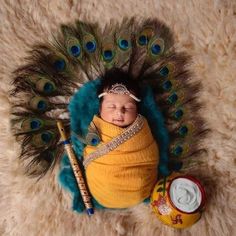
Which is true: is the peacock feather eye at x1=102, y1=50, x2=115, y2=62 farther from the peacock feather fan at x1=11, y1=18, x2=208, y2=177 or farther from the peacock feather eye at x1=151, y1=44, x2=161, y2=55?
the peacock feather eye at x1=151, y1=44, x2=161, y2=55

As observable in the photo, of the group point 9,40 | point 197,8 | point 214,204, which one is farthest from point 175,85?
point 9,40

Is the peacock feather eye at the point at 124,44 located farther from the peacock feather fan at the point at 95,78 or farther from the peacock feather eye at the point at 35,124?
the peacock feather eye at the point at 35,124

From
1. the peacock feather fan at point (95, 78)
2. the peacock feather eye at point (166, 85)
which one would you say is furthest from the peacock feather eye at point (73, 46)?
the peacock feather eye at point (166, 85)

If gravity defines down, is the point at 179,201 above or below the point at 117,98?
below

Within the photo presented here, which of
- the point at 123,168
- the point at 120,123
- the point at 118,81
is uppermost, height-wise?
the point at 118,81

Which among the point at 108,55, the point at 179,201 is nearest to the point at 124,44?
the point at 108,55

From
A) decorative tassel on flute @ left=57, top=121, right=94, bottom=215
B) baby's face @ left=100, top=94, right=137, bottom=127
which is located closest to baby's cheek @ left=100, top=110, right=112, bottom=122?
baby's face @ left=100, top=94, right=137, bottom=127

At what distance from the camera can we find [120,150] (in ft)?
2.77

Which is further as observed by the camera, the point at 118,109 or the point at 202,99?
the point at 202,99

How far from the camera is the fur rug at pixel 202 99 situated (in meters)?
0.91

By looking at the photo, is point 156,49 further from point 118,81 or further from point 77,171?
point 77,171

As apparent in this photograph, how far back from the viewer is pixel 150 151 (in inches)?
34.2

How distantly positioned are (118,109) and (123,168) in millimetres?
142

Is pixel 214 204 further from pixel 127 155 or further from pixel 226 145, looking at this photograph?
pixel 127 155
